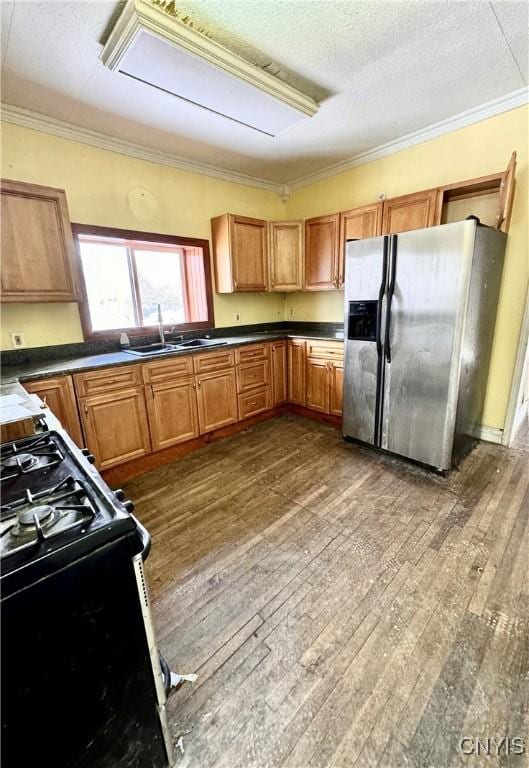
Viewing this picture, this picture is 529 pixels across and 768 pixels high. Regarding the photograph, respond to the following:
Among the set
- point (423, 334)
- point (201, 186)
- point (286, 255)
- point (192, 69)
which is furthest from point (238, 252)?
point (423, 334)

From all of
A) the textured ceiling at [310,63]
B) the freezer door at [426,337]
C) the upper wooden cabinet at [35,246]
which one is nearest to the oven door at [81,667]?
the upper wooden cabinet at [35,246]

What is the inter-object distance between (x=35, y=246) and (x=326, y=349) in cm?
253

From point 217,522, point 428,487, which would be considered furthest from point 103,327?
point 428,487

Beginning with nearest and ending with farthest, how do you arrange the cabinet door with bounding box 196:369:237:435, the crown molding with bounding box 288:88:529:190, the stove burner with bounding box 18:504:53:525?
1. the stove burner with bounding box 18:504:53:525
2. the crown molding with bounding box 288:88:529:190
3. the cabinet door with bounding box 196:369:237:435

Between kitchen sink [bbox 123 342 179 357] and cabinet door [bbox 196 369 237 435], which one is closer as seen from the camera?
kitchen sink [bbox 123 342 179 357]

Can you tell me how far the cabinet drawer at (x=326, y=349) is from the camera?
322 cm

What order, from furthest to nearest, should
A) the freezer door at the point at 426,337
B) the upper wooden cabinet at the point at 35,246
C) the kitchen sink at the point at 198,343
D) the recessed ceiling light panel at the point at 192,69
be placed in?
the kitchen sink at the point at 198,343
the freezer door at the point at 426,337
the upper wooden cabinet at the point at 35,246
the recessed ceiling light panel at the point at 192,69

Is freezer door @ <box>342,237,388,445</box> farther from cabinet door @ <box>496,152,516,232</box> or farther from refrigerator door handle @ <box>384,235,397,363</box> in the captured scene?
cabinet door @ <box>496,152,516,232</box>

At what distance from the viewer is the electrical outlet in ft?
7.99

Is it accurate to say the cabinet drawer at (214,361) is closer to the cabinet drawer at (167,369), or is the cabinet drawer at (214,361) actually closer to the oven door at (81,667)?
the cabinet drawer at (167,369)

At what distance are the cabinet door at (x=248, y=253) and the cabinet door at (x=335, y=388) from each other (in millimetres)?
1283

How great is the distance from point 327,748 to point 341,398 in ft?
8.43

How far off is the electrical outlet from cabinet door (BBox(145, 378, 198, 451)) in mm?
970

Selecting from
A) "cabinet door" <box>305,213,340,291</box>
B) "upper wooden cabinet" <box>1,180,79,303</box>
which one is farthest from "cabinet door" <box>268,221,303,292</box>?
"upper wooden cabinet" <box>1,180,79,303</box>
